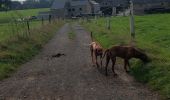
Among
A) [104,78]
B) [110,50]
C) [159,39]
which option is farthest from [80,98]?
[159,39]

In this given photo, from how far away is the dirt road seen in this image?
10992 millimetres

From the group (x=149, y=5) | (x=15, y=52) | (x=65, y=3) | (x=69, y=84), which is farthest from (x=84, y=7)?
(x=69, y=84)

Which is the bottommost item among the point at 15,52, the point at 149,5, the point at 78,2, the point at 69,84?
the point at 69,84

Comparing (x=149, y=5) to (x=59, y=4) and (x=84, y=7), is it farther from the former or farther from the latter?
(x=59, y=4)

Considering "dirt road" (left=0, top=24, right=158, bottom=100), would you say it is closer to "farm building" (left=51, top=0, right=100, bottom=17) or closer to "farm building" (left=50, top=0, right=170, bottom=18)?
"farm building" (left=50, top=0, right=170, bottom=18)

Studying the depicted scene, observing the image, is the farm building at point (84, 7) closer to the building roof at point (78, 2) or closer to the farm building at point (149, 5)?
the building roof at point (78, 2)

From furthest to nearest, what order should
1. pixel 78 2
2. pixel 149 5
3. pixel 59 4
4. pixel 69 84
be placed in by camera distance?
pixel 78 2 → pixel 59 4 → pixel 149 5 → pixel 69 84

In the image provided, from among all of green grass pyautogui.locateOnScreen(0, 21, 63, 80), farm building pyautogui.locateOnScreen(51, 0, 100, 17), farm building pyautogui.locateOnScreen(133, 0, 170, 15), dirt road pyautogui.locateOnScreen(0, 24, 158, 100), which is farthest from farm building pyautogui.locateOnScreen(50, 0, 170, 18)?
dirt road pyautogui.locateOnScreen(0, 24, 158, 100)

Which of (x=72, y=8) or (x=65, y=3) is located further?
(x=65, y=3)

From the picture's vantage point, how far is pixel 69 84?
1255 centimetres

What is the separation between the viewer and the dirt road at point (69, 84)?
11.0 meters

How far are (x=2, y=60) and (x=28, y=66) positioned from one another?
136 cm

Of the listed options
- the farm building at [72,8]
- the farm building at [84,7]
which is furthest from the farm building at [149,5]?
the farm building at [72,8]

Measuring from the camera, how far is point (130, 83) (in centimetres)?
1241
